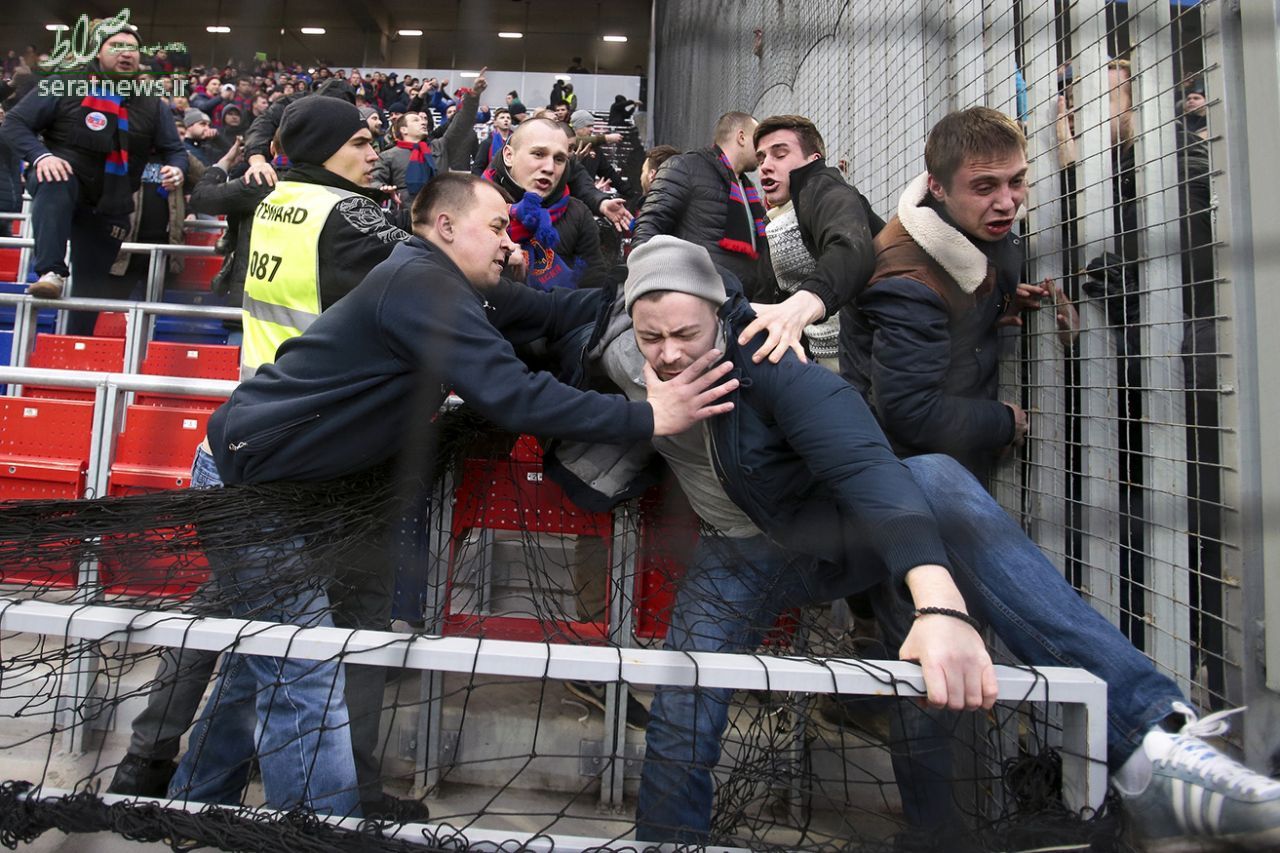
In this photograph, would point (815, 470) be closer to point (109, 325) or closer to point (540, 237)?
point (540, 237)

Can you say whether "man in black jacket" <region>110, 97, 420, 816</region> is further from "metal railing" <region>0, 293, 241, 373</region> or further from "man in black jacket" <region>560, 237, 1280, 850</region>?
"metal railing" <region>0, 293, 241, 373</region>

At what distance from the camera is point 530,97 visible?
1.84m

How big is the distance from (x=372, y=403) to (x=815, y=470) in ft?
2.64

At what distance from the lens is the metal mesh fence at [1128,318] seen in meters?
1.41

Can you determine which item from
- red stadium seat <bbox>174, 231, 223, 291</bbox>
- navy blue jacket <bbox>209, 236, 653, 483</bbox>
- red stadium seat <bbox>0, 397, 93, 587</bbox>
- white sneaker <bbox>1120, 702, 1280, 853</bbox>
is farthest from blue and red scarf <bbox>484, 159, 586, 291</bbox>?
red stadium seat <bbox>174, 231, 223, 291</bbox>

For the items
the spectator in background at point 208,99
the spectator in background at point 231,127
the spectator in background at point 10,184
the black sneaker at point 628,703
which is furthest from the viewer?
the spectator in background at point 208,99

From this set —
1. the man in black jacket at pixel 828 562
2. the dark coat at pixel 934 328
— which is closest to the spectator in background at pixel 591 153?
the dark coat at pixel 934 328

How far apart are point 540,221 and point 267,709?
168 cm

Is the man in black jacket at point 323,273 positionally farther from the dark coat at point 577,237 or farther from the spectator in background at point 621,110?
the spectator in background at point 621,110

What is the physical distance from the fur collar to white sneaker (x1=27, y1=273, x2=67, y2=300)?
12.1 ft

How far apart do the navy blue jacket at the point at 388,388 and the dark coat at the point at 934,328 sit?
1.98ft

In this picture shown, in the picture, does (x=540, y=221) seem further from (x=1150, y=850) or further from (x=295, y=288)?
(x=1150, y=850)

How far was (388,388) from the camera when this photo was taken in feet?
5.01

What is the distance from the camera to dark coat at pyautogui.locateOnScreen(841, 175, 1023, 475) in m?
1.69
